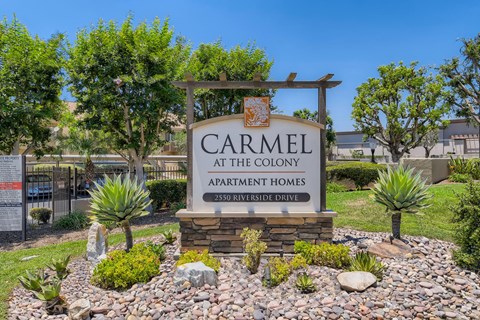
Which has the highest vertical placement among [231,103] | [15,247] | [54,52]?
[54,52]

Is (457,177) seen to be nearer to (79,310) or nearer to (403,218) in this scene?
(403,218)

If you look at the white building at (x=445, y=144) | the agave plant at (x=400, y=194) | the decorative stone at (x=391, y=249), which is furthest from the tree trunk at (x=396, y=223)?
the white building at (x=445, y=144)

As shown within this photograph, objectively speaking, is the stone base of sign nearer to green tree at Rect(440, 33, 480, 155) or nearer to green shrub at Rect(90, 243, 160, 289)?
green shrub at Rect(90, 243, 160, 289)

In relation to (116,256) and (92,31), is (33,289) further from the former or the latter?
(92,31)

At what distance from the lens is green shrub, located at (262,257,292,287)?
4844 millimetres

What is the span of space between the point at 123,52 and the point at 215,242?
8.92 meters

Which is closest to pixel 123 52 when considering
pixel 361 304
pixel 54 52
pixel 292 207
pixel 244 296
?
pixel 54 52

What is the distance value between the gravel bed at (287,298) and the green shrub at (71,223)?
21.3 feet

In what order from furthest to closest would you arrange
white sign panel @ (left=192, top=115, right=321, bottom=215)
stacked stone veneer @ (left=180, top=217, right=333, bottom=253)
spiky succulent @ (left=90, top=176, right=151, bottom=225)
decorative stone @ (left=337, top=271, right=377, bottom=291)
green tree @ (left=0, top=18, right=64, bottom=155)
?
green tree @ (left=0, top=18, right=64, bottom=155)
white sign panel @ (left=192, top=115, right=321, bottom=215)
stacked stone veneer @ (left=180, top=217, right=333, bottom=253)
spiky succulent @ (left=90, top=176, right=151, bottom=225)
decorative stone @ (left=337, top=271, right=377, bottom=291)

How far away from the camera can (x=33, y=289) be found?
15.6ft

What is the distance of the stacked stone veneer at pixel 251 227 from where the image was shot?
20.2 ft

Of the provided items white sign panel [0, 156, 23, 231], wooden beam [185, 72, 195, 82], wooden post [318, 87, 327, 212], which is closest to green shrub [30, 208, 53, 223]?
white sign panel [0, 156, 23, 231]

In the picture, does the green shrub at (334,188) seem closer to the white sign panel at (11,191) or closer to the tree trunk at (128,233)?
the tree trunk at (128,233)

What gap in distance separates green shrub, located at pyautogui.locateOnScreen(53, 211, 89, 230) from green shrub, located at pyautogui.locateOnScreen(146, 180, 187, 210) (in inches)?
115
